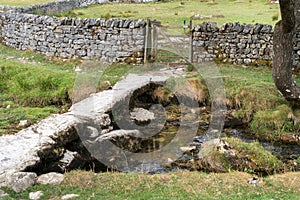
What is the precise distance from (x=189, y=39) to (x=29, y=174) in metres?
11.2

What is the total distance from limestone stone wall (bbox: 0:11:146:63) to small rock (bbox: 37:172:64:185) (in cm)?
970

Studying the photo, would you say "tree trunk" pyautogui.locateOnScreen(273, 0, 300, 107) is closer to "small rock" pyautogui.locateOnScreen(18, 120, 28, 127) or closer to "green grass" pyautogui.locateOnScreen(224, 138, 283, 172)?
"green grass" pyautogui.locateOnScreen(224, 138, 283, 172)

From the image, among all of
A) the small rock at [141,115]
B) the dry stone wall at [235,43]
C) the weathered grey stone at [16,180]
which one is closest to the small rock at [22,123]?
the small rock at [141,115]

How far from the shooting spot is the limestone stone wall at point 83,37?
19.4m

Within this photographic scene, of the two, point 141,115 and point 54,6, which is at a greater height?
point 54,6

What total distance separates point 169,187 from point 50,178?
107 inches

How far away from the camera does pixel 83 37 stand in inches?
795

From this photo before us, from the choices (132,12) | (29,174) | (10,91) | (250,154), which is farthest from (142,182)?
(132,12)

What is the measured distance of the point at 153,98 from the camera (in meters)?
17.0

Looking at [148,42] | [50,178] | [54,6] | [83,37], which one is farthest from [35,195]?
[54,6]

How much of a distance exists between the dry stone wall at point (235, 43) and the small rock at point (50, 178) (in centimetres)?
1042

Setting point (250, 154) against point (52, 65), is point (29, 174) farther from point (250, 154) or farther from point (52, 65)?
point (52, 65)

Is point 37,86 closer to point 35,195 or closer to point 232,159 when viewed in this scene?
point 35,195

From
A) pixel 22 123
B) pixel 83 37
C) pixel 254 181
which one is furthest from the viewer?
pixel 83 37
